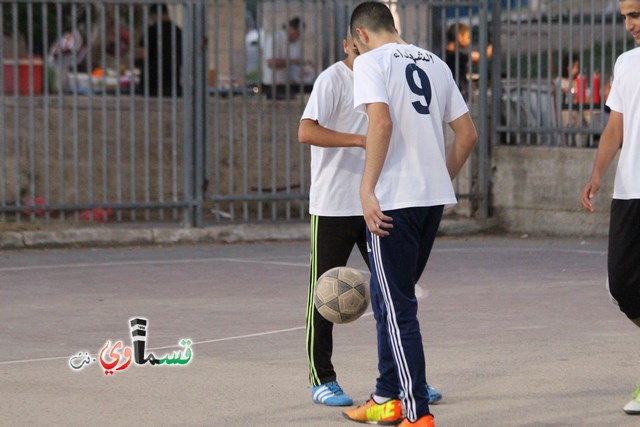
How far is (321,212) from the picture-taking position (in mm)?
6770

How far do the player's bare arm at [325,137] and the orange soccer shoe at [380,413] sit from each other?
3.90ft

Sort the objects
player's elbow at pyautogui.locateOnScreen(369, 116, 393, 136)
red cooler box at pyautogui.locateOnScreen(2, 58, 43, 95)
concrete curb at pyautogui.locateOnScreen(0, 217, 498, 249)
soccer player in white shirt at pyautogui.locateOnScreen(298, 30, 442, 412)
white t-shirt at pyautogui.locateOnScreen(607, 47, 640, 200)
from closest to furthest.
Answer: player's elbow at pyautogui.locateOnScreen(369, 116, 393, 136)
white t-shirt at pyautogui.locateOnScreen(607, 47, 640, 200)
soccer player in white shirt at pyautogui.locateOnScreen(298, 30, 442, 412)
concrete curb at pyautogui.locateOnScreen(0, 217, 498, 249)
red cooler box at pyautogui.locateOnScreen(2, 58, 43, 95)

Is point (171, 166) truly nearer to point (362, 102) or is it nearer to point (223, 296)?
point (223, 296)

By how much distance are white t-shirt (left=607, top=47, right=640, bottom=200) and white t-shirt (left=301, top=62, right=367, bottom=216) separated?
1227 millimetres

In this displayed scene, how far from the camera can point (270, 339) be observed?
854cm

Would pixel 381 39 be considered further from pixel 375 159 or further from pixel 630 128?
pixel 630 128

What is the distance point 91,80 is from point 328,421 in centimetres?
832

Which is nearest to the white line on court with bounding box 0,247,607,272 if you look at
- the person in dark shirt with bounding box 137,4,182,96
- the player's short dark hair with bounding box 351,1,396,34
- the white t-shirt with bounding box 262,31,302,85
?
the person in dark shirt with bounding box 137,4,182,96

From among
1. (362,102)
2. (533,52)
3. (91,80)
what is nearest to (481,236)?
(533,52)

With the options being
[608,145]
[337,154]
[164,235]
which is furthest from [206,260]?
[608,145]

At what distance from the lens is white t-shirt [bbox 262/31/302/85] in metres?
14.7
